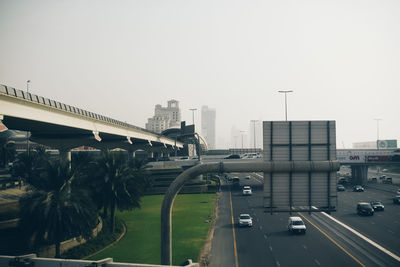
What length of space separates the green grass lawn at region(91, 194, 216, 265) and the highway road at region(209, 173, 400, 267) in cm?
226

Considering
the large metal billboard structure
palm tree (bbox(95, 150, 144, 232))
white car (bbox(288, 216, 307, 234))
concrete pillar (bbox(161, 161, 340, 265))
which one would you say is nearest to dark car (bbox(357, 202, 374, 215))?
white car (bbox(288, 216, 307, 234))

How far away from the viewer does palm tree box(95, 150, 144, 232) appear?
36812mm

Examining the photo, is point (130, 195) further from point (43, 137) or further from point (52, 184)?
point (43, 137)

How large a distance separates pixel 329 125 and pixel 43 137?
181 ft

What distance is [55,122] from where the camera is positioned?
135 feet

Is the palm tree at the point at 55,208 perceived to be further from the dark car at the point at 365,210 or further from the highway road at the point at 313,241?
Result: the dark car at the point at 365,210

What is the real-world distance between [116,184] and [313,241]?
23.2m

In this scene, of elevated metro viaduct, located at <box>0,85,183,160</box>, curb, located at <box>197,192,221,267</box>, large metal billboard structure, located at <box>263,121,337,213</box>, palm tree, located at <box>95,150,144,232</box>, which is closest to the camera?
large metal billboard structure, located at <box>263,121,337,213</box>

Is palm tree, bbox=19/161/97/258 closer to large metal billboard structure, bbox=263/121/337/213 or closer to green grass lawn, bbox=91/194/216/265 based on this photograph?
green grass lawn, bbox=91/194/216/265

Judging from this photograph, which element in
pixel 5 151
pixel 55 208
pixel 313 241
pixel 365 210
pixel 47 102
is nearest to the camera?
pixel 55 208

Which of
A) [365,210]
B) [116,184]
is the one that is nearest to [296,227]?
[365,210]

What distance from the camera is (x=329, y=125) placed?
37.7 feet

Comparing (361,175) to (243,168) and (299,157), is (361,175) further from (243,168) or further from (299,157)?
(243,168)

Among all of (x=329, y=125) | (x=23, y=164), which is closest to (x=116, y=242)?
(x=329, y=125)
